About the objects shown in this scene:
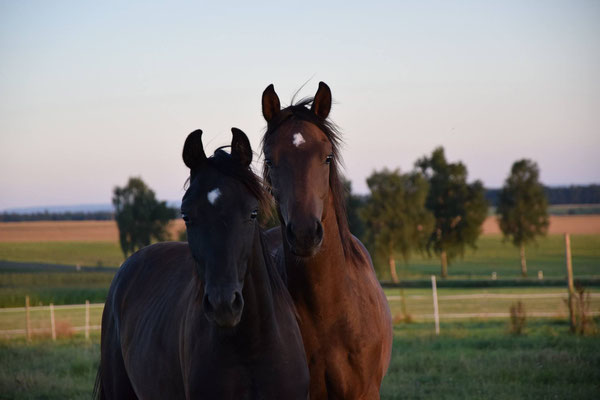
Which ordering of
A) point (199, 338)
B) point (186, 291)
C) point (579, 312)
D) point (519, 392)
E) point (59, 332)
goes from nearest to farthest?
point (199, 338)
point (186, 291)
point (519, 392)
point (579, 312)
point (59, 332)

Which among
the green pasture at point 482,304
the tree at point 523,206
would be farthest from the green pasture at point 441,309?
the tree at point 523,206

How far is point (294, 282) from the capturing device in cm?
421

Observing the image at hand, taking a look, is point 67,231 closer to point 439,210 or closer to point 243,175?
point 439,210

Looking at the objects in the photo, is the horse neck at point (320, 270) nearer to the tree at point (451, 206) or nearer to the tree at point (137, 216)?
the tree at point (137, 216)

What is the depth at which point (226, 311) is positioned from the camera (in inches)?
114

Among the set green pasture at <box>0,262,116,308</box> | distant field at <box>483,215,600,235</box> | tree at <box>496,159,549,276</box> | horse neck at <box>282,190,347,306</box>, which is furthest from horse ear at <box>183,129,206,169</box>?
tree at <box>496,159,549,276</box>

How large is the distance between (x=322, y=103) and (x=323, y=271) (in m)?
1.10

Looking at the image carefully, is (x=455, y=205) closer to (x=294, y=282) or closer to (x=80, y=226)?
(x=80, y=226)

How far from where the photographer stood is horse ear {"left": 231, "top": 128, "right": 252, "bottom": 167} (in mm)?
3498

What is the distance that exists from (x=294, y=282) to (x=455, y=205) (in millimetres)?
61015

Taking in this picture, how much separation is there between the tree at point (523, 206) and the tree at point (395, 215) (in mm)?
8450

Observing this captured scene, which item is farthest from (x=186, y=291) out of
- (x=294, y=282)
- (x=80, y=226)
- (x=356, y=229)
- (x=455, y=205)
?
(x=455, y=205)

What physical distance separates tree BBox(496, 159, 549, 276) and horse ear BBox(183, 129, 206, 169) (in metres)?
61.5

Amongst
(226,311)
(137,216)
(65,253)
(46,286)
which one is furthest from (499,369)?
(137,216)
